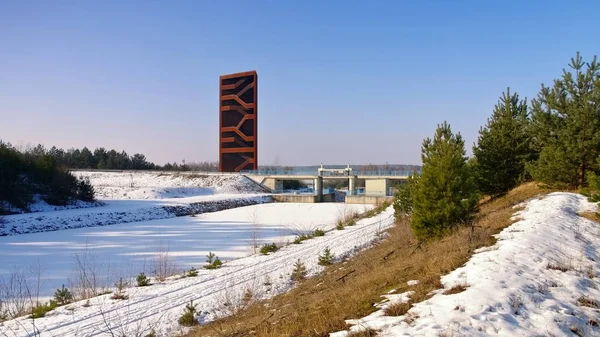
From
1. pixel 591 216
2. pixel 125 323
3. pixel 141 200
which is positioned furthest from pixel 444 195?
pixel 141 200

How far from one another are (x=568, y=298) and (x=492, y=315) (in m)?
1.59

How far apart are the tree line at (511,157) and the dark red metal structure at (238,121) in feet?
164

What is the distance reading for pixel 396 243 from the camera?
14430 millimetres

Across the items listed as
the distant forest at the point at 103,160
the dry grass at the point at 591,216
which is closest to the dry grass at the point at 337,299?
the dry grass at the point at 591,216

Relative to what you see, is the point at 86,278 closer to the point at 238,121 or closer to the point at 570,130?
the point at 570,130

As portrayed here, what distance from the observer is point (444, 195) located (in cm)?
1201

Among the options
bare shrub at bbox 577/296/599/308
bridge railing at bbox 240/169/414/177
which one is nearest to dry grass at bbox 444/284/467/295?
bare shrub at bbox 577/296/599/308

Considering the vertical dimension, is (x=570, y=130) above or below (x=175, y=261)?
above

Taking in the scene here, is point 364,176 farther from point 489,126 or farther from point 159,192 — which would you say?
point 489,126

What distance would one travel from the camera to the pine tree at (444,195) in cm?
1183

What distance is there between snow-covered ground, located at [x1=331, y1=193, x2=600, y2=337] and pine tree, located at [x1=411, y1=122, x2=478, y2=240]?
2.59 metres

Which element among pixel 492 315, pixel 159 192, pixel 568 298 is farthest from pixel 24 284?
pixel 159 192

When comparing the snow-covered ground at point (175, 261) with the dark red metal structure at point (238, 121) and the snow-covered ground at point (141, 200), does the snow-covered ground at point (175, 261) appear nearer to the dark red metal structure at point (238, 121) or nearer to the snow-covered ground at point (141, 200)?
the snow-covered ground at point (141, 200)

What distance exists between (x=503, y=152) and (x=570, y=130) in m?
4.55
